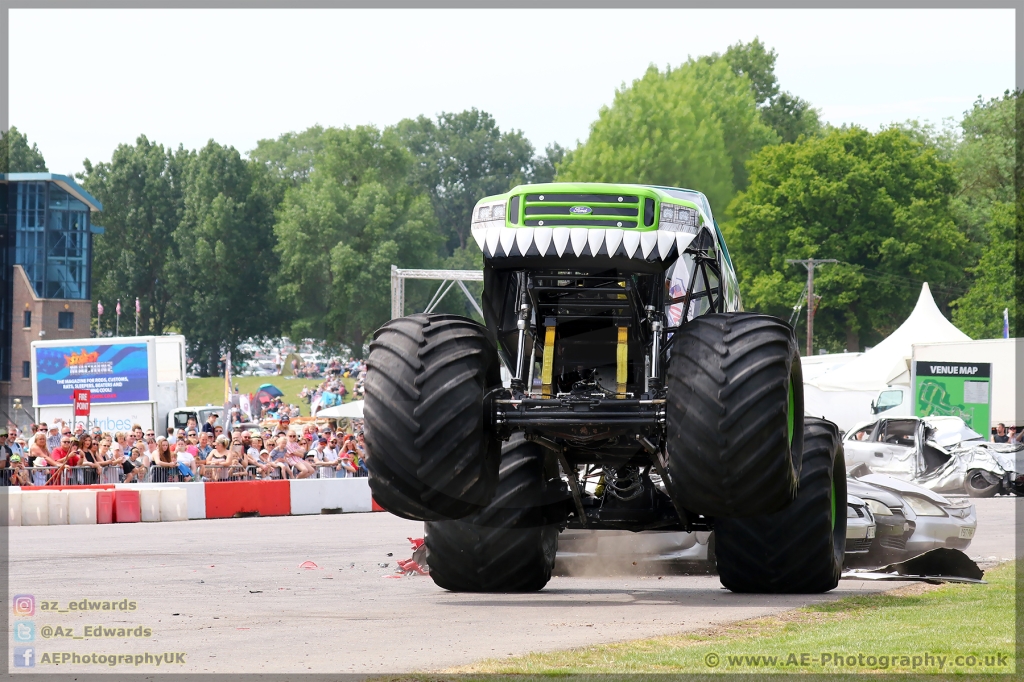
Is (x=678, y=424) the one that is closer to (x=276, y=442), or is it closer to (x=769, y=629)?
(x=769, y=629)

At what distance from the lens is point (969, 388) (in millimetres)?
36625

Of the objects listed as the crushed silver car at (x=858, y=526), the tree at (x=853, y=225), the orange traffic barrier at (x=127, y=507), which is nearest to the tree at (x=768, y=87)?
the tree at (x=853, y=225)

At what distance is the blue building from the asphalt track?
64725mm

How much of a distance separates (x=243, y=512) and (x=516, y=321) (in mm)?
17084

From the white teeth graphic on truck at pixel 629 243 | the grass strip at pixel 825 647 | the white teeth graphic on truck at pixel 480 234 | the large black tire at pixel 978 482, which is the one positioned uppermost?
the white teeth graphic on truck at pixel 480 234

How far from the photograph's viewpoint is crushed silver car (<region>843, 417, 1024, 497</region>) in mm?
31812

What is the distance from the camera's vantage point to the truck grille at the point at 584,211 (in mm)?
9688

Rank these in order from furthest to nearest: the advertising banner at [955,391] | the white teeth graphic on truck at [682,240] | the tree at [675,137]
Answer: the tree at [675,137] → the advertising banner at [955,391] → the white teeth graphic on truck at [682,240]

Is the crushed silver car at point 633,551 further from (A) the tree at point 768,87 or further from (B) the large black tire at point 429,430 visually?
(A) the tree at point 768,87

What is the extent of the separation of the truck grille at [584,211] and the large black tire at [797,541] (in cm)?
326

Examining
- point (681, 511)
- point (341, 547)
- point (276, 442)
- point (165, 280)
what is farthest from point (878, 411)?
point (165, 280)

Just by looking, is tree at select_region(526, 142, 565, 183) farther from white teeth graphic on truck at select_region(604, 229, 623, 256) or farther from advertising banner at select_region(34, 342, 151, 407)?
white teeth graphic on truck at select_region(604, 229, 623, 256)

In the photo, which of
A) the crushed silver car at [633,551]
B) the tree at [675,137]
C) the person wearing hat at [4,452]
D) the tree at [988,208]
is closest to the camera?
the crushed silver car at [633,551]

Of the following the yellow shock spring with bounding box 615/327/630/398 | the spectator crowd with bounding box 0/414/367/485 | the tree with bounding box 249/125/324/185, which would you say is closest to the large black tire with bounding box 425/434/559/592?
the yellow shock spring with bounding box 615/327/630/398
